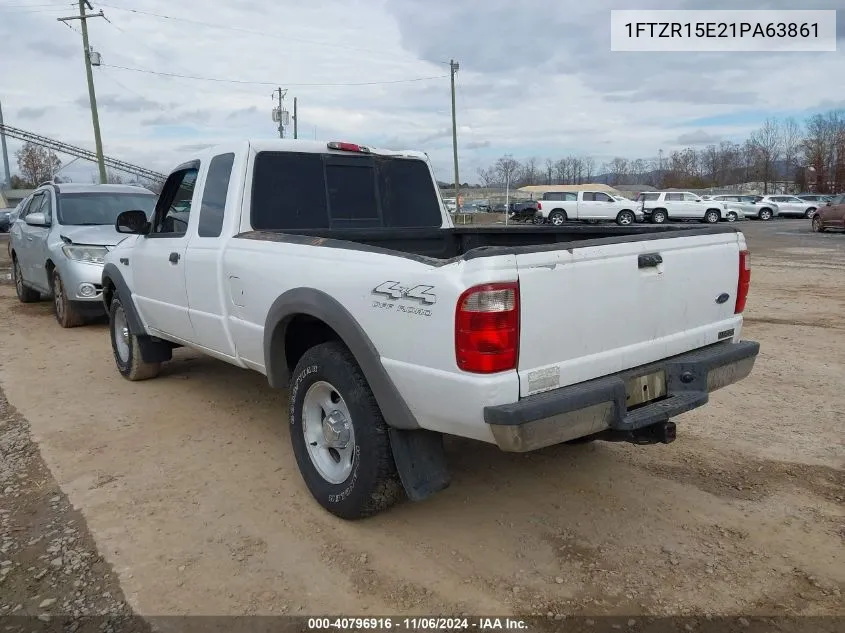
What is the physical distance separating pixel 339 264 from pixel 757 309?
26.6 feet

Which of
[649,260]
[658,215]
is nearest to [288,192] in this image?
[649,260]

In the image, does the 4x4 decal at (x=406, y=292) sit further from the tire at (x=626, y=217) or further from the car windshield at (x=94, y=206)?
the tire at (x=626, y=217)

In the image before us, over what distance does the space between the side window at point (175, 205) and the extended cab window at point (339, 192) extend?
74 centimetres

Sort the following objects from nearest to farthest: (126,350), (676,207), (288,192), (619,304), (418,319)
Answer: (418,319) → (619,304) → (288,192) → (126,350) → (676,207)

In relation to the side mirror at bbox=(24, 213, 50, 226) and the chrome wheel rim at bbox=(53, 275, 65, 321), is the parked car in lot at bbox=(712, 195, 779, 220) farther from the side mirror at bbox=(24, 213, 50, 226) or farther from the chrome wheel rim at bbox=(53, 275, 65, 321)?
the side mirror at bbox=(24, 213, 50, 226)

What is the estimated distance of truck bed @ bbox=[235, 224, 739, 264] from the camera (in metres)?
3.45

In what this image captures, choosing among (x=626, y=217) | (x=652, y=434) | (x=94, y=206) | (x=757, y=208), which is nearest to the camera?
(x=652, y=434)

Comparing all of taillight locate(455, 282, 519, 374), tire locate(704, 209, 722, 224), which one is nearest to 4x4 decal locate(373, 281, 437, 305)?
taillight locate(455, 282, 519, 374)

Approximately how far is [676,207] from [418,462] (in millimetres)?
38240

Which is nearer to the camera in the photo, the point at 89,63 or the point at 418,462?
the point at 418,462

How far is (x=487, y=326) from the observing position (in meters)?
2.61

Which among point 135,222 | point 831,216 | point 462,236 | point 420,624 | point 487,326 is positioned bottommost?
point 420,624

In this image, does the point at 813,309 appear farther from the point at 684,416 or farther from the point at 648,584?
the point at 648,584

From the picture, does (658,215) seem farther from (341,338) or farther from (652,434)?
(341,338)
